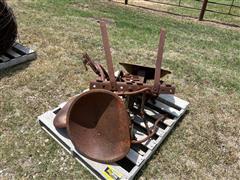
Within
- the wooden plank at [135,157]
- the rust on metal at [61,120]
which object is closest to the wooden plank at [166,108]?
the wooden plank at [135,157]

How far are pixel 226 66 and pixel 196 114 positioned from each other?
181 centimetres

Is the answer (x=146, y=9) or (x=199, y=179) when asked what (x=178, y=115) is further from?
(x=146, y=9)

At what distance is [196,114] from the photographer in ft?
11.6

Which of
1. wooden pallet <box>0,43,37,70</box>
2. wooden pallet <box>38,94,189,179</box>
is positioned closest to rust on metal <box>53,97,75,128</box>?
wooden pallet <box>38,94,189,179</box>

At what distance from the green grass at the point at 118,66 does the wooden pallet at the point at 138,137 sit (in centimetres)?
12

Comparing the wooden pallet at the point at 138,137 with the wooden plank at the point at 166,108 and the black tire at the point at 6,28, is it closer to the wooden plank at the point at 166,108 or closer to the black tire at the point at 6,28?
the wooden plank at the point at 166,108

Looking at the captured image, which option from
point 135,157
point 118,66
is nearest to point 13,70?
point 118,66

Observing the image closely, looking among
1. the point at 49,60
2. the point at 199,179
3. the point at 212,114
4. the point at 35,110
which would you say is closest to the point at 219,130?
the point at 212,114

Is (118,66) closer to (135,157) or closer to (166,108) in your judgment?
(166,108)

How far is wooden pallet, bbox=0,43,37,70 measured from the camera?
162 inches

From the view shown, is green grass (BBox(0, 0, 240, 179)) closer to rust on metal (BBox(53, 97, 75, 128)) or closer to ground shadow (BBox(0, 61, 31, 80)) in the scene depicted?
ground shadow (BBox(0, 61, 31, 80))

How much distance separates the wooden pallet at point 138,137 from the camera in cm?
245

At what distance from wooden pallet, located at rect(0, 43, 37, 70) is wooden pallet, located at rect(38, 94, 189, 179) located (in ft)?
5.23

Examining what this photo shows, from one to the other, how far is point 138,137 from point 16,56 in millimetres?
2753
